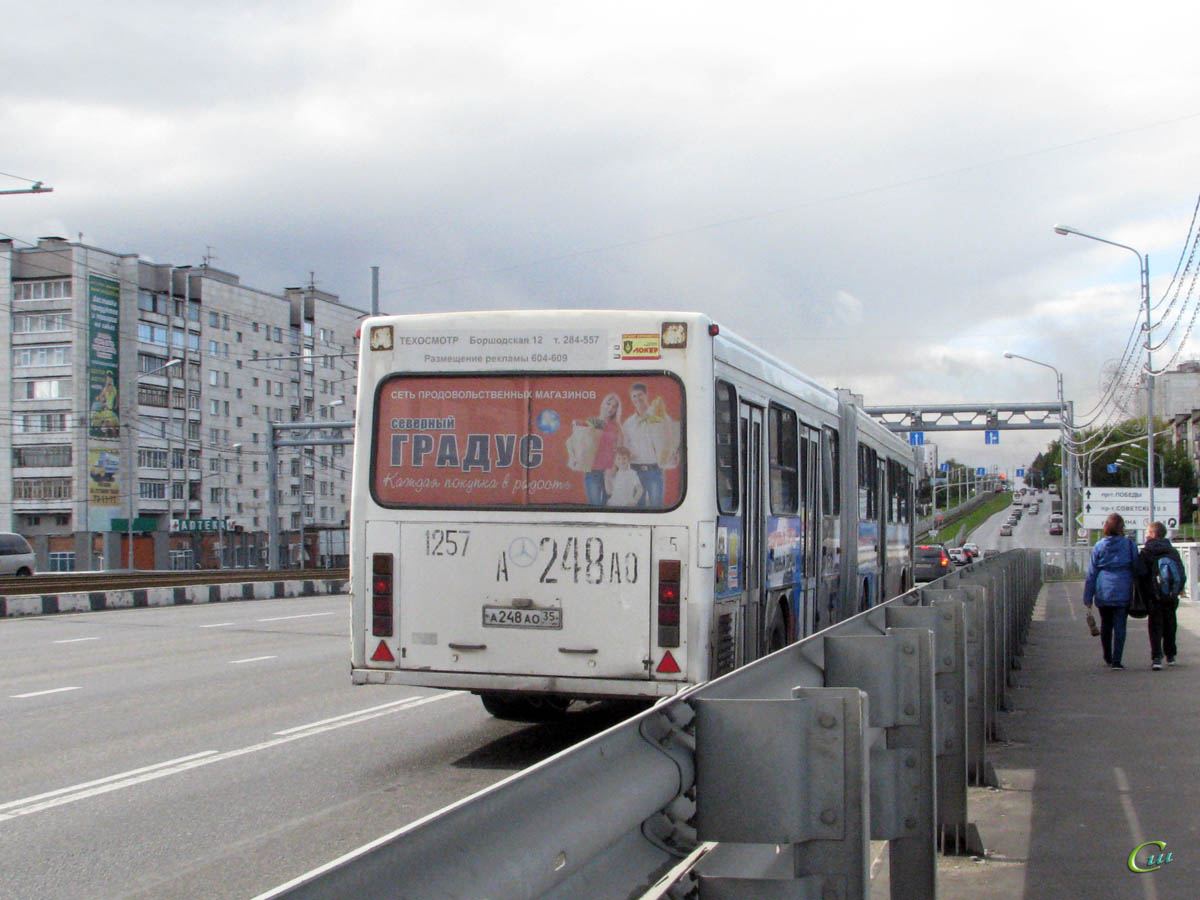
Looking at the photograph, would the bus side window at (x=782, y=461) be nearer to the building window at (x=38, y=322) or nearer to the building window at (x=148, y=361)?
the building window at (x=38, y=322)

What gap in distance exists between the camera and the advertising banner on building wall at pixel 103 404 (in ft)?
298

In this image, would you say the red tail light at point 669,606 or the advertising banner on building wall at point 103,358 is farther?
the advertising banner on building wall at point 103,358

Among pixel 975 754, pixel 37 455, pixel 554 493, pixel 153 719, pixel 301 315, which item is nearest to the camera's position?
pixel 975 754

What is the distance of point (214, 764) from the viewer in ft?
28.6

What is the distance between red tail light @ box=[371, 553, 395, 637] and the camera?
8820 mm

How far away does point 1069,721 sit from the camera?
36.0 ft

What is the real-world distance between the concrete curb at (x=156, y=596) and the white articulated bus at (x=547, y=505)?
20.2m

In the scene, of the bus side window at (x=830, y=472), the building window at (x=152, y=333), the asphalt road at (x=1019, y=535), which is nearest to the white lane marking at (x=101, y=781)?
the bus side window at (x=830, y=472)

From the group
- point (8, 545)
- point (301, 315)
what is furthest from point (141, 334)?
point (8, 545)

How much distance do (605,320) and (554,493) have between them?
1181mm

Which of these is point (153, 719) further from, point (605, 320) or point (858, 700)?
point (858, 700)

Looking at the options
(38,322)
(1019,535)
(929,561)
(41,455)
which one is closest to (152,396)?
(41,455)

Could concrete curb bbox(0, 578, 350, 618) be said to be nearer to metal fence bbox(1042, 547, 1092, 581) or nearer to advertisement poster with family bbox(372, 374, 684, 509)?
advertisement poster with family bbox(372, 374, 684, 509)

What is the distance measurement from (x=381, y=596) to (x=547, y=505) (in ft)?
4.17
